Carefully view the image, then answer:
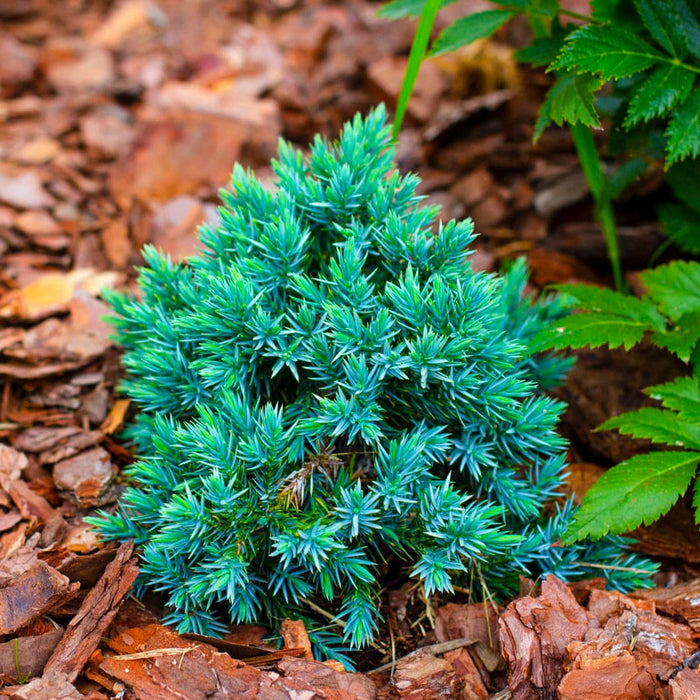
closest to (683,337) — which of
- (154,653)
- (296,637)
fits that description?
(296,637)

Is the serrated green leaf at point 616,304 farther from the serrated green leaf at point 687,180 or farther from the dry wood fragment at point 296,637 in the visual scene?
the dry wood fragment at point 296,637

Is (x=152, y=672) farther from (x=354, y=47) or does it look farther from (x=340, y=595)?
(x=354, y=47)

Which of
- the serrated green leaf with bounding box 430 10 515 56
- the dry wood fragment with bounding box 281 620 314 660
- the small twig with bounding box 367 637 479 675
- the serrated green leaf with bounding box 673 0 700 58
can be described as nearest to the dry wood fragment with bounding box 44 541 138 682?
the dry wood fragment with bounding box 281 620 314 660

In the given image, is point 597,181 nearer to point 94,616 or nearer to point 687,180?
point 687,180

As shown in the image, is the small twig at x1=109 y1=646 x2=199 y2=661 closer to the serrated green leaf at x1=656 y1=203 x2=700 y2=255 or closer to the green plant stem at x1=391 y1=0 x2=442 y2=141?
the green plant stem at x1=391 y1=0 x2=442 y2=141

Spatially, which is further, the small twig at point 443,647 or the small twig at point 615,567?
the small twig at point 615,567

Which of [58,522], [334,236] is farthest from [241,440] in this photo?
[58,522]

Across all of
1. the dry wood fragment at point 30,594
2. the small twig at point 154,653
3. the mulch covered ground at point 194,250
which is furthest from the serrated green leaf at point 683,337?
the dry wood fragment at point 30,594
